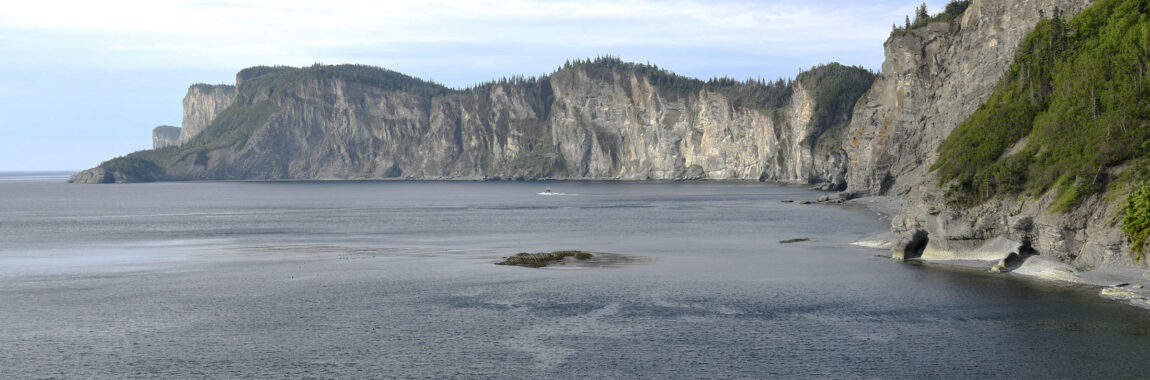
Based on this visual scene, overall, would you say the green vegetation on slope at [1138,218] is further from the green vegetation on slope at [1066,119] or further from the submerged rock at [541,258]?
the submerged rock at [541,258]

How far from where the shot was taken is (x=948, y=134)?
395 feet

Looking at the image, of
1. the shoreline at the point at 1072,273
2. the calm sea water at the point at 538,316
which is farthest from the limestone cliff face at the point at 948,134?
the calm sea water at the point at 538,316

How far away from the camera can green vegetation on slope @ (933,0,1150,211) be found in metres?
63.2

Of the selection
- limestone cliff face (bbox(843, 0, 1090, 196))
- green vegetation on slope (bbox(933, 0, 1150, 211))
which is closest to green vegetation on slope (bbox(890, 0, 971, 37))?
limestone cliff face (bbox(843, 0, 1090, 196))

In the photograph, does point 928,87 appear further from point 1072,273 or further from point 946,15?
point 1072,273

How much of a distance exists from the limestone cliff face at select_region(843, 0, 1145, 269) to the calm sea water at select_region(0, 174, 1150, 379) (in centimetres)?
599

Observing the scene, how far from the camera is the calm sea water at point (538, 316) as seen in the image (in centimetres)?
3597

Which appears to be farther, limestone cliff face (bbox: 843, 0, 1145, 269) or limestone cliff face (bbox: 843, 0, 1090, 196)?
limestone cliff face (bbox: 843, 0, 1090, 196)

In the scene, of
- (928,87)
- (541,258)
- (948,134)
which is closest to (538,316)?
(541,258)

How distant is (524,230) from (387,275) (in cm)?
4653

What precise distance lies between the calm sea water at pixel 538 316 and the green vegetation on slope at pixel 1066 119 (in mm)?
11647

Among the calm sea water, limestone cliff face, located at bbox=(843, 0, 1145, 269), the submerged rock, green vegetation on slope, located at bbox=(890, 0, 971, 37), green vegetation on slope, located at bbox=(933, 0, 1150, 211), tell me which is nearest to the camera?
the calm sea water

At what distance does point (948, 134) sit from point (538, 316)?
93.2 meters

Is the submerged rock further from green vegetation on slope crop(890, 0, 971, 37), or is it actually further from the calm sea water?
green vegetation on slope crop(890, 0, 971, 37)
